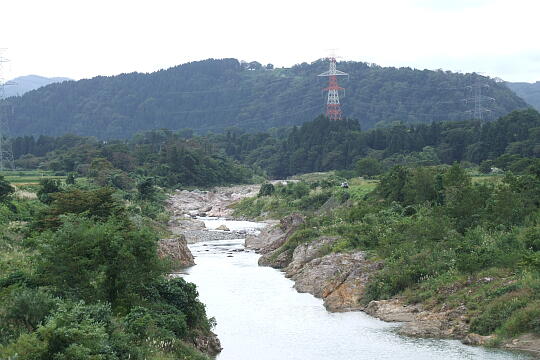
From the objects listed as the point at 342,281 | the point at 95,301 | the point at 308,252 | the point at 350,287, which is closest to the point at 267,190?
the point at 308,252

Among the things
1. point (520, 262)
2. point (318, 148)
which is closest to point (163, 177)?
point (318, 148)

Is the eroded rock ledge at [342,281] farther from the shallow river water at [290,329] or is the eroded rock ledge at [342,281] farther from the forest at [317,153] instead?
the forest at [317,153]

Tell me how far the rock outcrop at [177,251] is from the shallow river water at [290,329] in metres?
3.30

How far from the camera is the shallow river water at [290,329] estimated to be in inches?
1212

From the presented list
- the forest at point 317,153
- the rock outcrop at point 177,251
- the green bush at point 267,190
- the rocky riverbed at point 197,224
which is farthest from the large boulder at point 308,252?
the green bush at point 267,190

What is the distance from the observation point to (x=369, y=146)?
130m

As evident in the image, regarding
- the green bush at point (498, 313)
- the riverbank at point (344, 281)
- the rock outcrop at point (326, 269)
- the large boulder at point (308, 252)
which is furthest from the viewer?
the large boulder at point (308, 252)

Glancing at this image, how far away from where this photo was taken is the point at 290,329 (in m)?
35.3

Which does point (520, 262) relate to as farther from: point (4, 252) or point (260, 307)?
point (4, 252)

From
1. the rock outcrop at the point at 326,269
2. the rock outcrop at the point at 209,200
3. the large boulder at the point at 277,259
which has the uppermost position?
the rock outcrop at the point at 326,269

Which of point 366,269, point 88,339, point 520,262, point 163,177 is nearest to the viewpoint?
point 88,339

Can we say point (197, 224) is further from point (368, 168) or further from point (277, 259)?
point (368, 168)

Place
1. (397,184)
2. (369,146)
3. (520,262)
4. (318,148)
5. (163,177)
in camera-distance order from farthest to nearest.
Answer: (318,148)
(369,146)
(163,177)
(397,184)
(520,262)

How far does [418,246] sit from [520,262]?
764 centimetres
